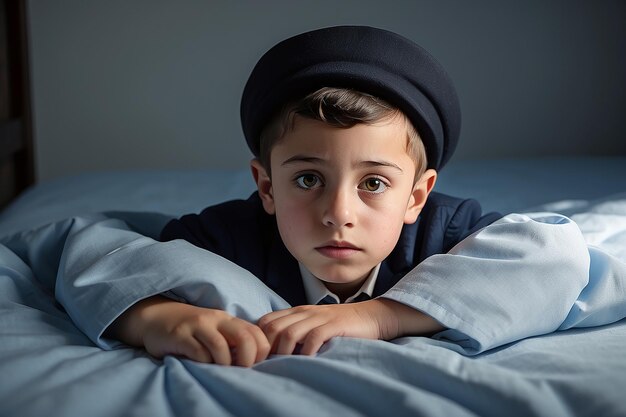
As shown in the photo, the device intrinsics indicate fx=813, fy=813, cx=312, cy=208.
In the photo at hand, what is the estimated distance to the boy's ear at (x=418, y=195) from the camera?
1132mm

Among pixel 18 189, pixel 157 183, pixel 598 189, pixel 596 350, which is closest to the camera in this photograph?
pixel 596 350

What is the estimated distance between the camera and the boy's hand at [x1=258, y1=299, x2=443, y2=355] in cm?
85

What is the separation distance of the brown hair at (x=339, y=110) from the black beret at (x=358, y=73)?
0.01 m

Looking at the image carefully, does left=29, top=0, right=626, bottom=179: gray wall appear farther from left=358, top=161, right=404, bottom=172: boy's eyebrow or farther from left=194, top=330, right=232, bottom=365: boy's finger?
left=194, top=330, right=232, bottom=365: boy's finger

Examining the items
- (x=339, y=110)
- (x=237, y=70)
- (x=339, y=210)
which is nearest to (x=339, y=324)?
(x=339, y=210)

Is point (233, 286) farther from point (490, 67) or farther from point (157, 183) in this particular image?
point (490, 67)

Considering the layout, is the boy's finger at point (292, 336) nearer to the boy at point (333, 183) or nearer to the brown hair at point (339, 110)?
the boy at point (333, 183)

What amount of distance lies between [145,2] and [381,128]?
64.8 inches

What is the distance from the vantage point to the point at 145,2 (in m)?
2.44

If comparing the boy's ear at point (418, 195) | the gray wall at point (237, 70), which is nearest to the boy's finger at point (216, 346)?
the boy's ear at point (418, 195)

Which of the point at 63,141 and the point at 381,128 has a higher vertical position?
the point at 381,128

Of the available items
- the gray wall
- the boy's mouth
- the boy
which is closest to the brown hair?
the boy

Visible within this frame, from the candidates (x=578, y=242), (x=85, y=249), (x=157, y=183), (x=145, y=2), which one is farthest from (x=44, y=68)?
(x=578, y=242)

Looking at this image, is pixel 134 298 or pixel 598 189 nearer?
pixel 134 298
